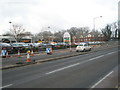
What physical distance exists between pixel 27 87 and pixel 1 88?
1105mm

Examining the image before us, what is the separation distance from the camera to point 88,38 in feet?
464

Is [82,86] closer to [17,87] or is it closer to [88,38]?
[17,87]

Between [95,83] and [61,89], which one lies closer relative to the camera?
[61,89]

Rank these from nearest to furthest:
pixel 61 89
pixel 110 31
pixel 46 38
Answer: pixel 61 89 < pixel 46 38 < pixel 110 31

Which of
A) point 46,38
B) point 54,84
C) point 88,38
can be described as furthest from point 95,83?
point 88,38

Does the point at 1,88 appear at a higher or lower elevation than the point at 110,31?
lower

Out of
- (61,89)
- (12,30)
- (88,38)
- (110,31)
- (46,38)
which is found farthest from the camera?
(88,38)

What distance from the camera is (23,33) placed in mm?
78250

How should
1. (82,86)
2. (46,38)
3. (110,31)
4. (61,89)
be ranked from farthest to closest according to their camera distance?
(110,31) < (46,38) < (82,86) < (61,89)

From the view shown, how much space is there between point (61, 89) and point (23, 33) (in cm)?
7397

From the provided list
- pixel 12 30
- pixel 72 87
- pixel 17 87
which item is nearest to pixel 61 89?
pixel 72 87

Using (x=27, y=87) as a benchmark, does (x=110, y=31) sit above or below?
above

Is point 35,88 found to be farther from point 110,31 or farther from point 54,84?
point 110,31

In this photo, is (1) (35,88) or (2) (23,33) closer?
(1) (35,88)
